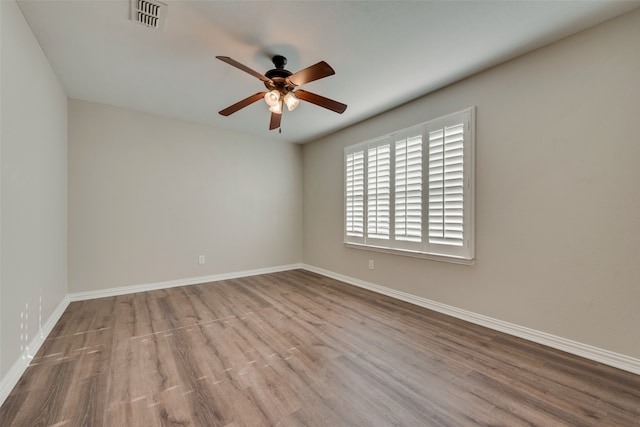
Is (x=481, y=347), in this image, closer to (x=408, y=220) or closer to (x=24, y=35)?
(x=408, y=220)

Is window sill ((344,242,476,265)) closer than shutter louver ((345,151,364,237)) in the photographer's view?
Yes

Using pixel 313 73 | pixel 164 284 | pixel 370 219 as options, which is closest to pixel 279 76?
pixel 313 73

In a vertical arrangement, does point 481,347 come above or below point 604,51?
below

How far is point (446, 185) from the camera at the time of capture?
2.97 meters

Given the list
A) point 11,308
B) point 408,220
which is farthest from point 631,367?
point 11,308

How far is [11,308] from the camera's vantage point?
70.8 inches

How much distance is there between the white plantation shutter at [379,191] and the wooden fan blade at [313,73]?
6.07 feet

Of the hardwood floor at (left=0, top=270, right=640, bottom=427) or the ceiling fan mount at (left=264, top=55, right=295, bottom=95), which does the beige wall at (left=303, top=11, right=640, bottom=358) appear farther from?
the ceiling fan mount at (left=264, top=55, right=295, bottom=95)

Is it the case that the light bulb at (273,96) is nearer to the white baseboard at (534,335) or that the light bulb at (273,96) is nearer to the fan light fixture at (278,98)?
the fan light fixture at (278,98)

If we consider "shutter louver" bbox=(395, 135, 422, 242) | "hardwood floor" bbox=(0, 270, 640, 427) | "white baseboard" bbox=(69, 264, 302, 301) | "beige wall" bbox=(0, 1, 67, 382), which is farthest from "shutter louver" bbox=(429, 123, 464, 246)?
"beige wall" bbox=(0, 1, 67, 382)

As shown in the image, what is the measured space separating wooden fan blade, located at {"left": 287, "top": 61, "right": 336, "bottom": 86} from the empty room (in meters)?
0.02

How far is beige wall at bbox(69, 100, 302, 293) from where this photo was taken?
3518 mm

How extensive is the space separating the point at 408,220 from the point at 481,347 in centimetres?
156

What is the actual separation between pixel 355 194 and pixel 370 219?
525 mm
